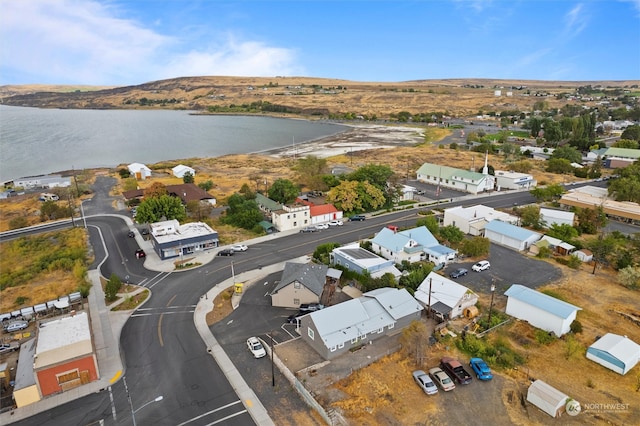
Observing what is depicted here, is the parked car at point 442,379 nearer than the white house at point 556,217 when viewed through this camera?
Yes

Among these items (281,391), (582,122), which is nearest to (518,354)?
(281,391)

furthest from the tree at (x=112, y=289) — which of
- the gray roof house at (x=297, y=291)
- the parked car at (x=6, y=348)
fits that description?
the gray roof house at (x=297, y=291)

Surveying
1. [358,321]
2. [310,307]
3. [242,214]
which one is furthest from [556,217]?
[242,214]

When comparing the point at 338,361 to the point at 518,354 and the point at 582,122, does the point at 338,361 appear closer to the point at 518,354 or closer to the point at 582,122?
the point at 518,354

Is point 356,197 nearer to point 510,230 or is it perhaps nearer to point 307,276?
point 510,230

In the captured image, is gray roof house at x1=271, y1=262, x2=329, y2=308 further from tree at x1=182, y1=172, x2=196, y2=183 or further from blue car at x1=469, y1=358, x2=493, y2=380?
tree at x1=182, y1=172, x2=196, y2=183

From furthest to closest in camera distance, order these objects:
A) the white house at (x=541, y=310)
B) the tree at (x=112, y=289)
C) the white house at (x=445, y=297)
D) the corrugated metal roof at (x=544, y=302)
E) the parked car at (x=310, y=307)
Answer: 1. the tree at (x=112, y=289)
2. the parked car at (x=310, y=307)
3. the white house at (x=445, y=297)
4. the corrugated metal roof at (x=544, y=302)
5. the white house at (x=541, y=310)

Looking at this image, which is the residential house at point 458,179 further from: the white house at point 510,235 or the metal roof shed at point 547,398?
the metal roof shed at point 547,398
